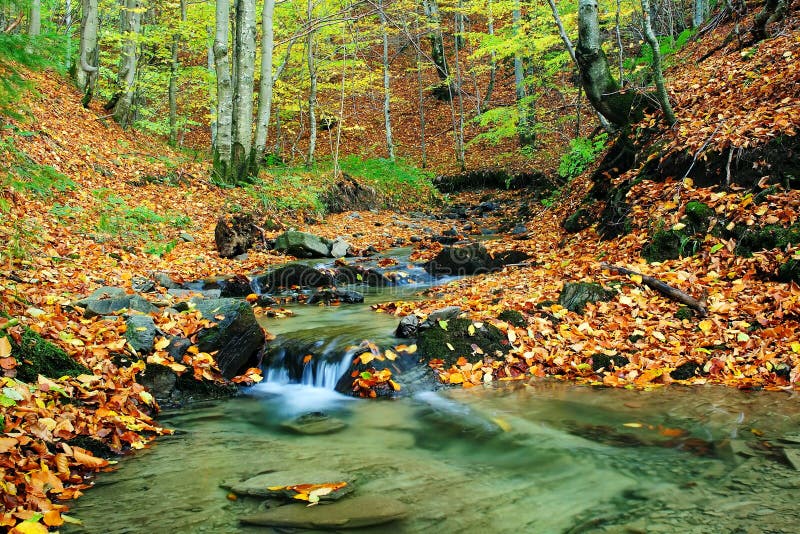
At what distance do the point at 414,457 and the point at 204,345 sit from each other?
2676 millimetres

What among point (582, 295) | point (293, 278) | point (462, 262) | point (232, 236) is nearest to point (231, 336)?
point (293, 278)

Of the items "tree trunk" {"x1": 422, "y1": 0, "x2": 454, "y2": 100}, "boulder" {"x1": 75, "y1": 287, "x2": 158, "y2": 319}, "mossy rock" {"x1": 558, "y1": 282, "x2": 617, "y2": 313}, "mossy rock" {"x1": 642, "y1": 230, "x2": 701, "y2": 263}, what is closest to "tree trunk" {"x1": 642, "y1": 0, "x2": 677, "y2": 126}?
"mossy rock" {"x1": 642, "y1": 230, "x2": 701, "y2": 263}

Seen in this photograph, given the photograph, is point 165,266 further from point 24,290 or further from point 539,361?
point 539,361

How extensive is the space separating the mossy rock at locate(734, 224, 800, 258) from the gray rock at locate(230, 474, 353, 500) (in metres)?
5.15

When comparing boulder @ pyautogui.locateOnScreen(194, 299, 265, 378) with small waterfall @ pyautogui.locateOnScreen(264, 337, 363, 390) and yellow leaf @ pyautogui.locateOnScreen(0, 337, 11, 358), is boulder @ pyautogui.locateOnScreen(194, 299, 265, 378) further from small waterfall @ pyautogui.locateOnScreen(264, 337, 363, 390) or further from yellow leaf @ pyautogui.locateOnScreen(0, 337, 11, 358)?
yellow leaf @ pyautogui.locateOnScreen(0, 337, 11, 358)

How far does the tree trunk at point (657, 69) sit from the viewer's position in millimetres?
7414

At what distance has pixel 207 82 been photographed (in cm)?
2000

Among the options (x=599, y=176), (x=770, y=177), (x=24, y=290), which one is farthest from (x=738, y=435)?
(x=599, y=176)

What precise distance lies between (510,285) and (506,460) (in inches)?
165

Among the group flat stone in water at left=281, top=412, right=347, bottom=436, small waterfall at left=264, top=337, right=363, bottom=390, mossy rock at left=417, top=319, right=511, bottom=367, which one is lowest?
flat stone in water at left=281, top=412, right=347, bottom=436

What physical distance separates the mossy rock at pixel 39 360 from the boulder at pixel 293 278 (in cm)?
497

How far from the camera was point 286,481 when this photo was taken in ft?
10.5

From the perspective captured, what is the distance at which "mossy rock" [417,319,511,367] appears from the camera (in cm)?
543

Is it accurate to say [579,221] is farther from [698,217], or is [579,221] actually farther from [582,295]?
[582,295]
